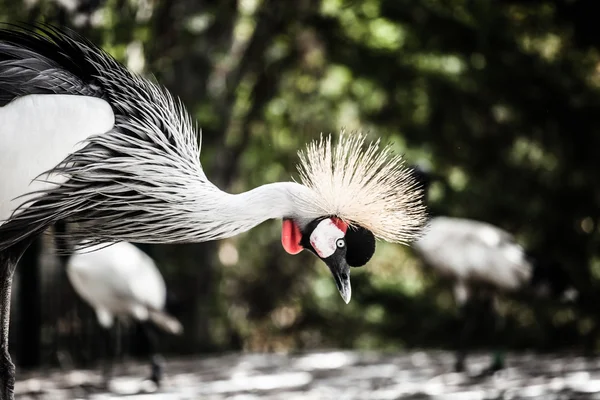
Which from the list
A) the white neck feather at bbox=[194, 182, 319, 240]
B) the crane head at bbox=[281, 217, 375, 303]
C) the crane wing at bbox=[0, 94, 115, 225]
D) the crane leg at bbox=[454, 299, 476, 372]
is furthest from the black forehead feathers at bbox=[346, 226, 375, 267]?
the crane leg at bbox=[454, 299, 476, 372]

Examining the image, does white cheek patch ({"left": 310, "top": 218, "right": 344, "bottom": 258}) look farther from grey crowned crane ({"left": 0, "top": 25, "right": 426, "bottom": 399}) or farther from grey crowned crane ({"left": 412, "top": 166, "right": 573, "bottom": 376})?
grey crowned crane ({"left": 412, "top": 166, "right": 573, "bottom": 376})

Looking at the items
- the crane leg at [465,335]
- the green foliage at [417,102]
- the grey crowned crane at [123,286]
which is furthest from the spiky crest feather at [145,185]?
the crane leg at [465,335]

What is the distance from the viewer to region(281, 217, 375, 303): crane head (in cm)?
381

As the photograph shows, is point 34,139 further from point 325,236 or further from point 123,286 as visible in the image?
point 123,286

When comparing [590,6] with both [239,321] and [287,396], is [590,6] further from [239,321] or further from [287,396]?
[239,321]

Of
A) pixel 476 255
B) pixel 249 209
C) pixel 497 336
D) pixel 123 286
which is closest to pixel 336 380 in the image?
pixel 476 255

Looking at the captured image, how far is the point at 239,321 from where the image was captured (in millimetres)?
11930

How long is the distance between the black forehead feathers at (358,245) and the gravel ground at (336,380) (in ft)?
6.93

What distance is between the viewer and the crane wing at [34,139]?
11.9 ft

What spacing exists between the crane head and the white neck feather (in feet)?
0.19

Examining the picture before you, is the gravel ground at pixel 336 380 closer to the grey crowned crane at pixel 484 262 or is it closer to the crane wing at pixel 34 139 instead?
the grey crowned crane at pixel 484 262

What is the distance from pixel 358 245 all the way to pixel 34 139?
1.42 m

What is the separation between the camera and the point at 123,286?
6594mm

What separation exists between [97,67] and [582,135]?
520cm
